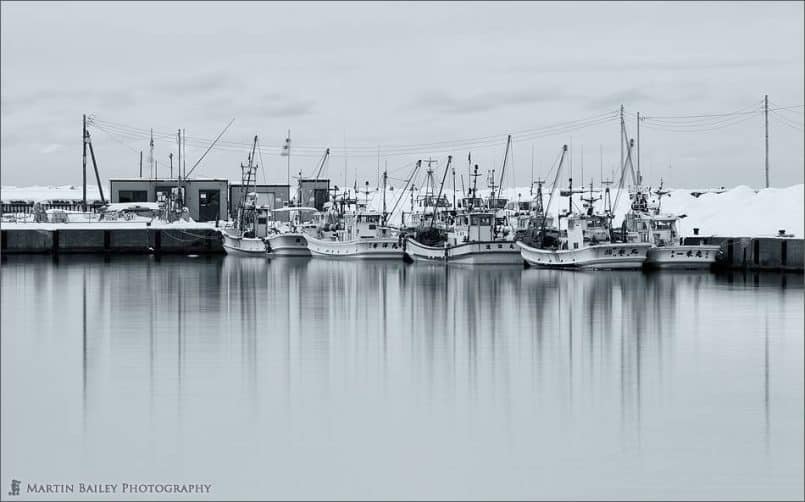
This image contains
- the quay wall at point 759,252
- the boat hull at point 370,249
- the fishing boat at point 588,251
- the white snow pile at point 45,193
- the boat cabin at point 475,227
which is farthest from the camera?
the white snow pile at point 45,193

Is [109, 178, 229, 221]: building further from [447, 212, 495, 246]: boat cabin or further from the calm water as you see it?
the calm water

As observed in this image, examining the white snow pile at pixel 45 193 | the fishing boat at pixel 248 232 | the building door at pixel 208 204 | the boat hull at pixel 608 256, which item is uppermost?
the white snow pile at pixel 45 193

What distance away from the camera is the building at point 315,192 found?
11286 centimetres

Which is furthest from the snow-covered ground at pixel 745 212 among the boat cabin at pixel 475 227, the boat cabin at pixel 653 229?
the boat cabin at pixel 475 227

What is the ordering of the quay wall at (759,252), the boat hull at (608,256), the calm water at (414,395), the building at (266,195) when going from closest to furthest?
the calm water at (414,395)
the quay wall at (759,252)
the boat hull at (608,256)
the building at (266,195)

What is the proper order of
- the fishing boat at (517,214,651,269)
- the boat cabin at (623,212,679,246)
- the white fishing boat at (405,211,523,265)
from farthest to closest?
the white fishing boat at (405,211,523,265) → the boat cabin at (623,212,679,246) → the fishing boat at (517,214,651,269)

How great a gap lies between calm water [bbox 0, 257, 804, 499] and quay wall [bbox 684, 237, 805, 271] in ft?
39.8

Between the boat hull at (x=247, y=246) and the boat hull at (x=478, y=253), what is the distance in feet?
51.0

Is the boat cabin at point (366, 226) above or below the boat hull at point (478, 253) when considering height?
above

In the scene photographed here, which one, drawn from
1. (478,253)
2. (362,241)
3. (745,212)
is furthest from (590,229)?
(745,212)

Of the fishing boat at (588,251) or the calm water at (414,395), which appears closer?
the calm water at (414,395)

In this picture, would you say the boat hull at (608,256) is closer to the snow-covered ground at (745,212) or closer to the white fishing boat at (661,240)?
the white fishing boat at (661,240)

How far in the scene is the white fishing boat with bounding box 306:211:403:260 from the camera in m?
74.8

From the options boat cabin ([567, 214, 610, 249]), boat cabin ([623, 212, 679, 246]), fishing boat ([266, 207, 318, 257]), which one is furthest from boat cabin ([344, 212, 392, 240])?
boat cabin ([623, 212, 679, 246])
